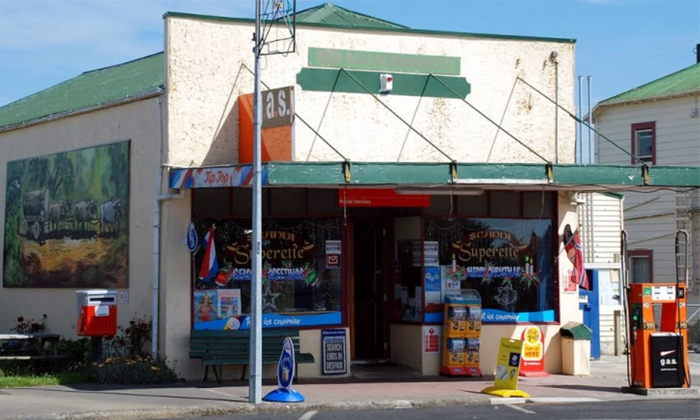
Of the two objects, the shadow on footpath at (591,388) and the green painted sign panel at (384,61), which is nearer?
the shadow on footpath at (591,388)

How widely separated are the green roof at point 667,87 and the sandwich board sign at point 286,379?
19.0 m

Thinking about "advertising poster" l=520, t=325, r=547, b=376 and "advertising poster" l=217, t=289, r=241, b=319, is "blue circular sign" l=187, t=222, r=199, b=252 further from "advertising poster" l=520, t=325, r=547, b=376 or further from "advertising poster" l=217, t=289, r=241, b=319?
"advertising poster" l=520, t=325, r=547, b=376

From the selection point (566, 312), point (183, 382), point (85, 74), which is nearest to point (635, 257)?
point (566, 312)

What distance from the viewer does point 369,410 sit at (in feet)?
49.7

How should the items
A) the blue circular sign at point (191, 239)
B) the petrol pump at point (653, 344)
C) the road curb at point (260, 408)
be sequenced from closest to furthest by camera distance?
the road curb at point (260, 408)
the petrol pump at point (653, 344)
the blue circular sign at point (191, 239)

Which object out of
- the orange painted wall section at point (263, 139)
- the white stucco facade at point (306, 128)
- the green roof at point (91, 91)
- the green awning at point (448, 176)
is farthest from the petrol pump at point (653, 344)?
the green roof at point (91, 91)

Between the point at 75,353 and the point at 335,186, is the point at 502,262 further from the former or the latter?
the point at 75,353

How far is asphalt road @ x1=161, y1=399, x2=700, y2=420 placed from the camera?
46.3ft

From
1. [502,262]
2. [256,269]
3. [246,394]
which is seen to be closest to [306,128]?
[256,269]

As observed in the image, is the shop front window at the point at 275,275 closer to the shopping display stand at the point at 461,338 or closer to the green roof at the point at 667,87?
the shopping display stand at the point at 461,338

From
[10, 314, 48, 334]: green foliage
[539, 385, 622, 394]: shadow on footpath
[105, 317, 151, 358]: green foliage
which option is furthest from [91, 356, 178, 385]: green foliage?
[539, 385, 622, 394]: shadow on footpath

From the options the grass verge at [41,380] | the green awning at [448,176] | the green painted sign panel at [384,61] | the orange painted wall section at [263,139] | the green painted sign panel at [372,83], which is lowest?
the grass verge at [41,380]

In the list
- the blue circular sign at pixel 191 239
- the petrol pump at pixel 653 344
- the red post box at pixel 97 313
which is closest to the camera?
the petrol pump at pixel 653 344

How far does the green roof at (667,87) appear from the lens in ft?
102
